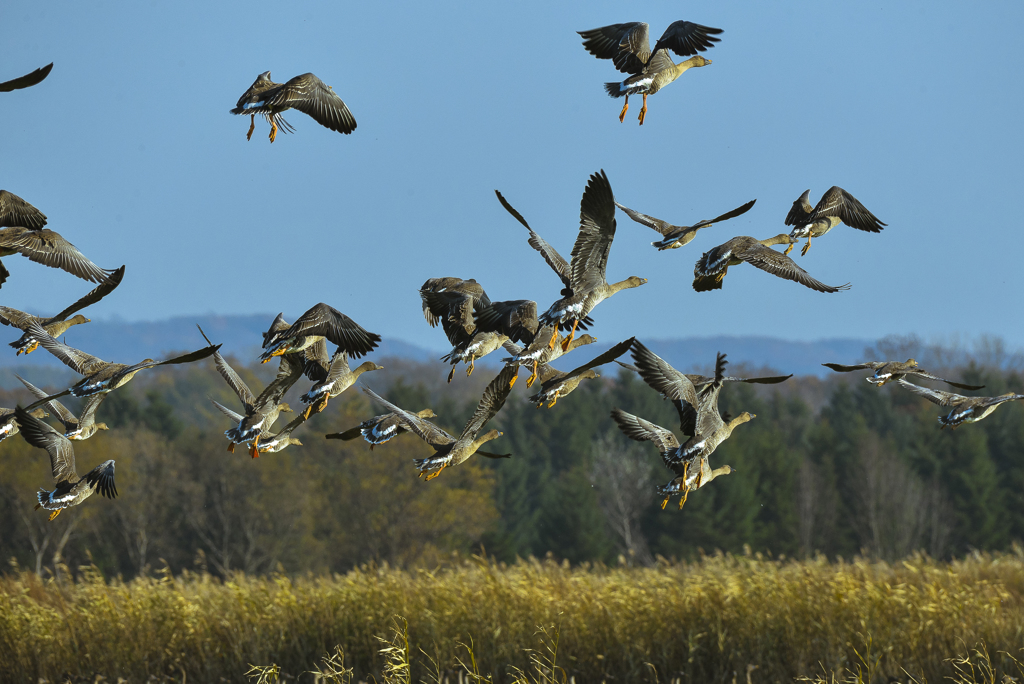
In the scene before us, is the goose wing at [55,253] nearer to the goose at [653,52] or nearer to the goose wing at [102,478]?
the goose wing at [102,478]

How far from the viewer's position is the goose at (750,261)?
5189mm

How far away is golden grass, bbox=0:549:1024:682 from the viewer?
13188mm

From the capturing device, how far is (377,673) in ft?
43.8

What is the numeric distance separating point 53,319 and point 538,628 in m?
8.73

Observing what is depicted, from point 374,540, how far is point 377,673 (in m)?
44.5

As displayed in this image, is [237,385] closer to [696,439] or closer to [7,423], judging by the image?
[7,423]

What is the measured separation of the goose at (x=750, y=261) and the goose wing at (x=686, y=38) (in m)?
2.33

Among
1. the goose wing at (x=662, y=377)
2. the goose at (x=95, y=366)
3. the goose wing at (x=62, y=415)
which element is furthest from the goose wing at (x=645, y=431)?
the goose wing at (x=62, y=415)

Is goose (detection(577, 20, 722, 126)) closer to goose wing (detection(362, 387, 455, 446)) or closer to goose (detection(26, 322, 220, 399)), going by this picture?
goose wing (detection(362, 387, 455, 446))

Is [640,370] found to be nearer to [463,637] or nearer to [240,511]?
[463,637]

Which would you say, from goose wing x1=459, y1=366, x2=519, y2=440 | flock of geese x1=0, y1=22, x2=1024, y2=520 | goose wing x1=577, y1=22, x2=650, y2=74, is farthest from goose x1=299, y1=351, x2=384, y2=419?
goose wing x1=577, y1=22, x2=650, y2=74

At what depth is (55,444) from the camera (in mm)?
5934

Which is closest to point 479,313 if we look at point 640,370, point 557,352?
point 557,352

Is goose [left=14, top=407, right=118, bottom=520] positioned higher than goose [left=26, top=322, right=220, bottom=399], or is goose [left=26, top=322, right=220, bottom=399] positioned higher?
goose [left=26, top=322, right=220, bottom=399]
